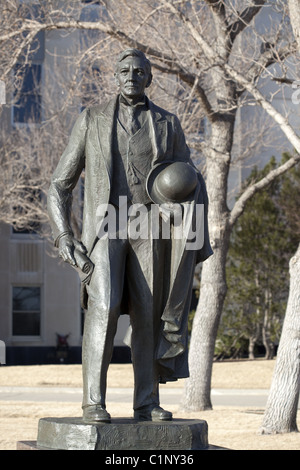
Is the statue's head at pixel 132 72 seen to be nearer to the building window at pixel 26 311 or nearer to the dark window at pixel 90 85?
the dark window at pixel 90 85

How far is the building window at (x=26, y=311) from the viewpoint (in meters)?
30.2

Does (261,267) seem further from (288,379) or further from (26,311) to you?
(288,379)

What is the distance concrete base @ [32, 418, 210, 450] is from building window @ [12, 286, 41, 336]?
24470 millimetres

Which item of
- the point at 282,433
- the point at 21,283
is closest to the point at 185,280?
the point at 282,433

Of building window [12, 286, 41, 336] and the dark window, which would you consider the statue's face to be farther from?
building window [12, 286, 41, 336]

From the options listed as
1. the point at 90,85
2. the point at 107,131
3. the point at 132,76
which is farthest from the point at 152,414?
the point at 90,85

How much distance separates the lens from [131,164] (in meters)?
6.24

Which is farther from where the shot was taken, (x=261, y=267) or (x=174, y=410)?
(x=261, y=267)

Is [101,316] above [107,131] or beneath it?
beneath

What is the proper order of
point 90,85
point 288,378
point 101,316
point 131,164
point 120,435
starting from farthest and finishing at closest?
point 90,85 → point 288,378 → point 131,164 → point 101,316 → point 120,435

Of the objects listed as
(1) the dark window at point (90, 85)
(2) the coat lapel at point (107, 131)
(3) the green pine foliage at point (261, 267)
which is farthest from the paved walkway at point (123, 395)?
(2) the coat lapel at point (107, 131)

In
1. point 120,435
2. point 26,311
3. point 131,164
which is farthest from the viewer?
point 26,311

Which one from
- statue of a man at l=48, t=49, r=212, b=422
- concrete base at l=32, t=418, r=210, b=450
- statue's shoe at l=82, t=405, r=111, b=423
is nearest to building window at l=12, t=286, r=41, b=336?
statue of a man at l=48, t=49, r=212, b=422

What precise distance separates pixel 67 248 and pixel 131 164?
2.31ft
